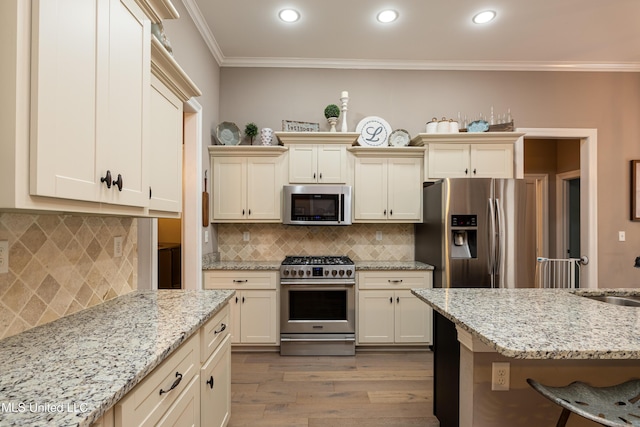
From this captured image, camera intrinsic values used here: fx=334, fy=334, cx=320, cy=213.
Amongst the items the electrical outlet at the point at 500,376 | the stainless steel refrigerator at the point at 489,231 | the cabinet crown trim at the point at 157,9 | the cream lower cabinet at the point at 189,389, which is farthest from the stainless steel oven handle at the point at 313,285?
the cabinet crown trim at the point at 157,9

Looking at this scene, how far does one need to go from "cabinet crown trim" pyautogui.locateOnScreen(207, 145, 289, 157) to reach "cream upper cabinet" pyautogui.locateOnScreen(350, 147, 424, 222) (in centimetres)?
83

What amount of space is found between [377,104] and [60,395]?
145 inches

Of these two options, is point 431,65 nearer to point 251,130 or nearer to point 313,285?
point 251,130

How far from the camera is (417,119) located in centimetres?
382

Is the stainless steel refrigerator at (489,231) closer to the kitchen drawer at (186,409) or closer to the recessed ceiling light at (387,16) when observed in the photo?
the recessed ceiling light at (387,16)

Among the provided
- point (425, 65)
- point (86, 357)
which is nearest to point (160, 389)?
point (86, 357)

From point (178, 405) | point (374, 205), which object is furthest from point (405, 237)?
point (178, 405)

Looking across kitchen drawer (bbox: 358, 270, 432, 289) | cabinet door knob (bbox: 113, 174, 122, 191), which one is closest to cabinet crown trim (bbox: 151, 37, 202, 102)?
cabinet door knob (bbox: 113, 174, 122, 191)

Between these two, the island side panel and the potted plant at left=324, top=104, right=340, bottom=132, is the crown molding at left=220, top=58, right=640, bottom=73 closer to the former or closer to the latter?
the potted plant at left=324, top=104, right=340, bottom=132

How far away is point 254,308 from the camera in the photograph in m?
3.25

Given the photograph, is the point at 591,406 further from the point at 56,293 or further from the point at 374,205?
the point at 374,205

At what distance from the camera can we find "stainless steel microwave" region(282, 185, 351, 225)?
11.3 ft

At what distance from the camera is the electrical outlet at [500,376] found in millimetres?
1472

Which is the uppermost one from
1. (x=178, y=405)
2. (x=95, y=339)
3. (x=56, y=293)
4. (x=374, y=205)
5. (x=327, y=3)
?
(x=327, y=3)
